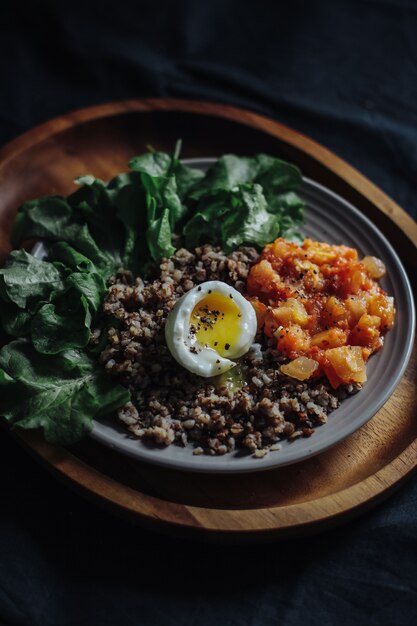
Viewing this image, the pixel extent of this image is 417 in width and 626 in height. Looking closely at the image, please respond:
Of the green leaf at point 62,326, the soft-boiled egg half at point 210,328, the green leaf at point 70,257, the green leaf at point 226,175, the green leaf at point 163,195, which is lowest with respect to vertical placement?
the green leaf at point 62,326

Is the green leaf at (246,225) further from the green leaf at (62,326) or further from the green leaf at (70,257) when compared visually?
the green leaf at (62,326)

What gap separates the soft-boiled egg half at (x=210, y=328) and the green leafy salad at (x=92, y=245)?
1.39 feet

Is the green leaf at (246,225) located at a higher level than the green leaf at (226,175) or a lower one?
lower

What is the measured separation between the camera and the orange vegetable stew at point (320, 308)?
4.24 m

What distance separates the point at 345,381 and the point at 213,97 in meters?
3.13

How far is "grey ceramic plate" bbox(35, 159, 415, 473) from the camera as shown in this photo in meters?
3.89

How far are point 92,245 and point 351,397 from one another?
1804mm

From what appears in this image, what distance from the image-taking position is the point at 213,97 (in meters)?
6.35

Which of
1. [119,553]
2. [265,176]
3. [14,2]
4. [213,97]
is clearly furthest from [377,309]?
[14,2]

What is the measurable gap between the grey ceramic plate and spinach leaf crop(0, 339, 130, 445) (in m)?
0.12

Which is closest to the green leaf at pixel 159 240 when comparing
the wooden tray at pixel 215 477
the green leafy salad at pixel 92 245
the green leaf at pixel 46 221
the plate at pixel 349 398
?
the green leafy salad at pixel 92 245

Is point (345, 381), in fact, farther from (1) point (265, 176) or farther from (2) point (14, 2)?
(2) point (14, 2)

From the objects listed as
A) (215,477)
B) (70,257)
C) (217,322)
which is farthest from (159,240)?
(215,477)

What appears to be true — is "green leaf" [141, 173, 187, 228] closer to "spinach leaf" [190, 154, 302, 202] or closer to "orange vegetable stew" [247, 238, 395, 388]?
"spinach leaf" [190, 154, 302, 202]
